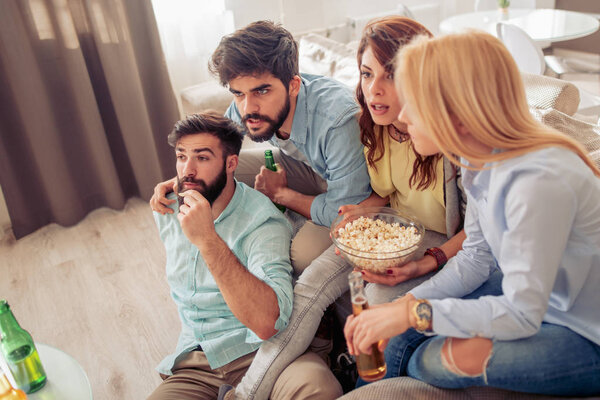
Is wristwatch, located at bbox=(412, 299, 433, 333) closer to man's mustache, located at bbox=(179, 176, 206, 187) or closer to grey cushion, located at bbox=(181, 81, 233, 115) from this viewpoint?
man's mustache, located at bbox=(179, 176, 206, 187)

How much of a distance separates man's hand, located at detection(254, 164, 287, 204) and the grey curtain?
4.08 ft

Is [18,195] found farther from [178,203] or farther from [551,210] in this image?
[551,210]

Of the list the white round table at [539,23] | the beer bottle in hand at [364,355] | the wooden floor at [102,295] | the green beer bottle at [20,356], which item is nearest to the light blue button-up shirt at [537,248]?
the beer bottle in hand at [364,355]

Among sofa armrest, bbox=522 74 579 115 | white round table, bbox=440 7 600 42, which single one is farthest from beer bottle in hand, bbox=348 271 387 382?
white round table, bbox=440 7 600 42

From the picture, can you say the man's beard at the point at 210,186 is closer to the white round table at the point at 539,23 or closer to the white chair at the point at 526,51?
the white chair at the point at 526,51

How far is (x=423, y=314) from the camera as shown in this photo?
1039mm

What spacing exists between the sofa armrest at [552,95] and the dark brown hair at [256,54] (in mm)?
806

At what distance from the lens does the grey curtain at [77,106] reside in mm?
2611

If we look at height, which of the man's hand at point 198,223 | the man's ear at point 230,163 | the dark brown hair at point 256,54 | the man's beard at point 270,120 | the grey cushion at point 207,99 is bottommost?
the grey cushion at point 207,99

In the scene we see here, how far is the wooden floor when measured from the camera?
198 centimetres

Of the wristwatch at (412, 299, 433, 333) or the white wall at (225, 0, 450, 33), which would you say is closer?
the wristwatch at (412, 299, 433, 333)

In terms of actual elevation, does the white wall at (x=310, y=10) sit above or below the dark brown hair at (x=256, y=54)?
below

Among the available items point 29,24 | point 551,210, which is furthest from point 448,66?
point 29,24

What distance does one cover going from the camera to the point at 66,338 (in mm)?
2125
